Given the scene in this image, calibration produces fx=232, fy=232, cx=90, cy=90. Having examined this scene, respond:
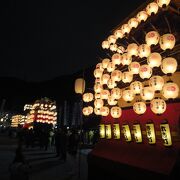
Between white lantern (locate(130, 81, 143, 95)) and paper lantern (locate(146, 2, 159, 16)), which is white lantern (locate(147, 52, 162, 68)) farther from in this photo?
paper lantern (locate(146, 2, 159, 16))

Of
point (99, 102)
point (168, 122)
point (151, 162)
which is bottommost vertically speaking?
point (151, 162)

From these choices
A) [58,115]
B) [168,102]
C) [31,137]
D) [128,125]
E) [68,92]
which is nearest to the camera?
[168,102]

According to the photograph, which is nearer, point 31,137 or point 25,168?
point 25,168

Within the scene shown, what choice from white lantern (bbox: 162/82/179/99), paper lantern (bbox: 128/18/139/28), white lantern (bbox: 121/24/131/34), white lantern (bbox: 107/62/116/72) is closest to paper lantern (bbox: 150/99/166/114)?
white lantern (bbox: 162/82/179/99)

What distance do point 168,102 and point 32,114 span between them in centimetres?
4057

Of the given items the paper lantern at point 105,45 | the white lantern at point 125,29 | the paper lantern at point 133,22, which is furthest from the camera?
the paper lantern at point 105,45

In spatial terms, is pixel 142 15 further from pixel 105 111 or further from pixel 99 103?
pixel 105 111

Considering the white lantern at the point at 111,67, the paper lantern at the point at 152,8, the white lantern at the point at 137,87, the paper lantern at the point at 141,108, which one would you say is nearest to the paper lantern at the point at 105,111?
the white lantern at the point at 111,67

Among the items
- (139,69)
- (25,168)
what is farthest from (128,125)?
(25,168)

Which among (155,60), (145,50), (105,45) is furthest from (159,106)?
(105,45)

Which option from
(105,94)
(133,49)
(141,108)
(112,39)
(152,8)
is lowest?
(141,108)

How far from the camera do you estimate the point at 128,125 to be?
12.2 m

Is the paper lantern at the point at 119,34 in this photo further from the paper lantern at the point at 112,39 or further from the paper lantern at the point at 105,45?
the paper lantern at the point at 105,45

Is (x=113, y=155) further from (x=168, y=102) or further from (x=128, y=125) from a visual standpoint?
(x=168, y=102)
